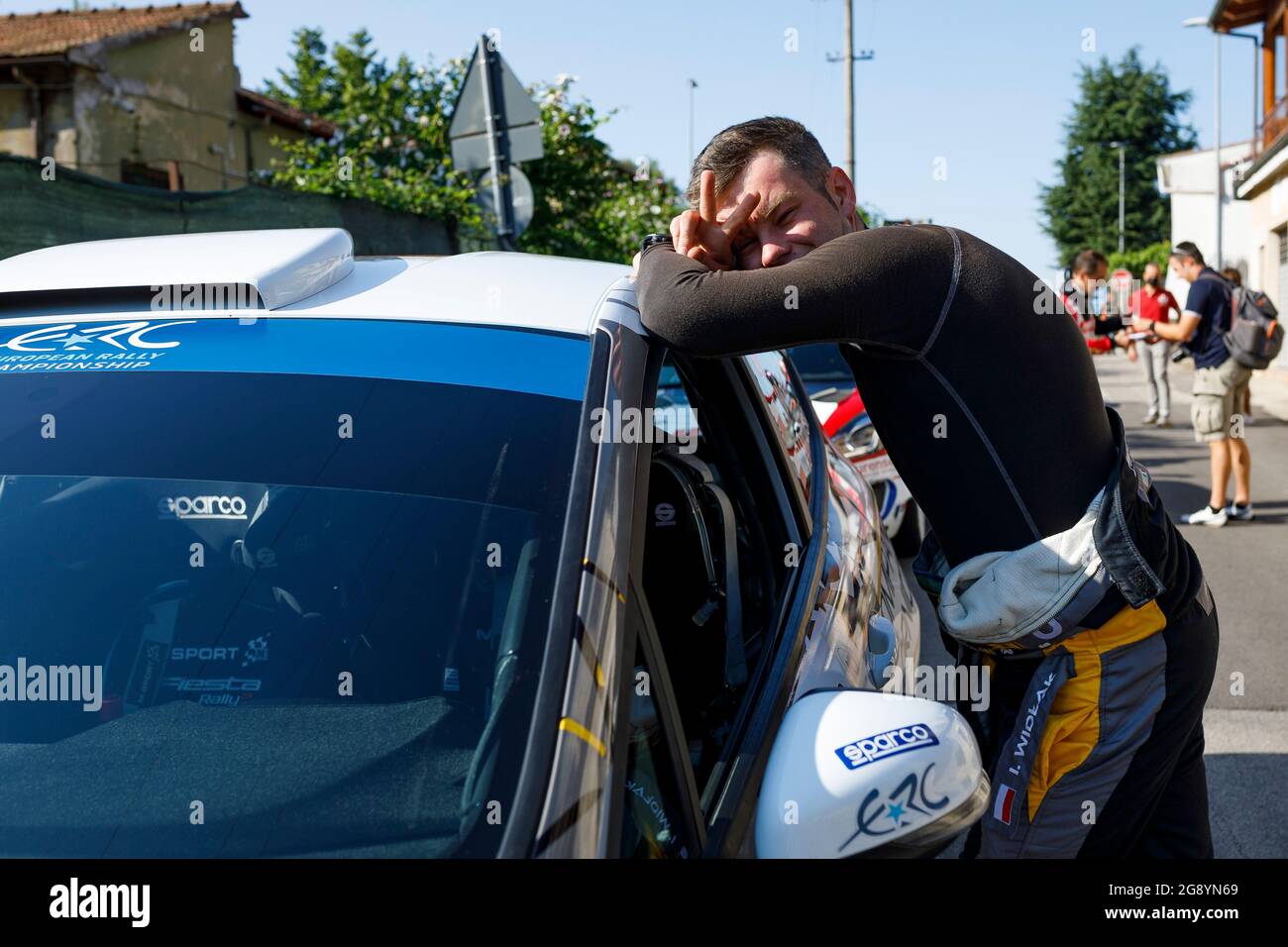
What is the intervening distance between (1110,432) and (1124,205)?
221 ft

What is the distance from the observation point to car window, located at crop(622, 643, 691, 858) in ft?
4.80

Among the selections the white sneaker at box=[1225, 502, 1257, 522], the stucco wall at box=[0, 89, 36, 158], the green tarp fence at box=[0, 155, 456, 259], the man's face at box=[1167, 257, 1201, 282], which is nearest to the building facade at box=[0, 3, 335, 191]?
the stucco wall at box=[0, 89, 36, 158]

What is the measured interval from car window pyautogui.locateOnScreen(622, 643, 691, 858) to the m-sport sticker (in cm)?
46

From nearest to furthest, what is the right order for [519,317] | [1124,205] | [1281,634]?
[519,317] → [1281,634] → [1124,205]

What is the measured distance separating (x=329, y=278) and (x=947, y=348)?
1068 millimetres

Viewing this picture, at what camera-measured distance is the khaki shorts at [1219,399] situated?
26.9ft

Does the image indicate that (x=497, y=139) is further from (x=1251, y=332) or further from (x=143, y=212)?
(x=1251, y=332)

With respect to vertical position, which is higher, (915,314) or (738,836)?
(915,314)

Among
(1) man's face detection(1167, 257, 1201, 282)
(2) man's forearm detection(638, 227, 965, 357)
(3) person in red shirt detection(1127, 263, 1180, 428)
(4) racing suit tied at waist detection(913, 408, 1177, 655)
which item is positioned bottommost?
(3) person in red shirt detection(1127, 263, 1180, 428)

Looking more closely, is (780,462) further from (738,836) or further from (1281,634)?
(1281,634)

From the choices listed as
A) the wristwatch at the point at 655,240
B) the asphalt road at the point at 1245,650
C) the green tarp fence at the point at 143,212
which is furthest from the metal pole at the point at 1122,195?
the wristwatch at the point at 655,240

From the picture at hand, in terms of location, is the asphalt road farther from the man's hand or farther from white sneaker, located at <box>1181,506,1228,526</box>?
the man's hand
